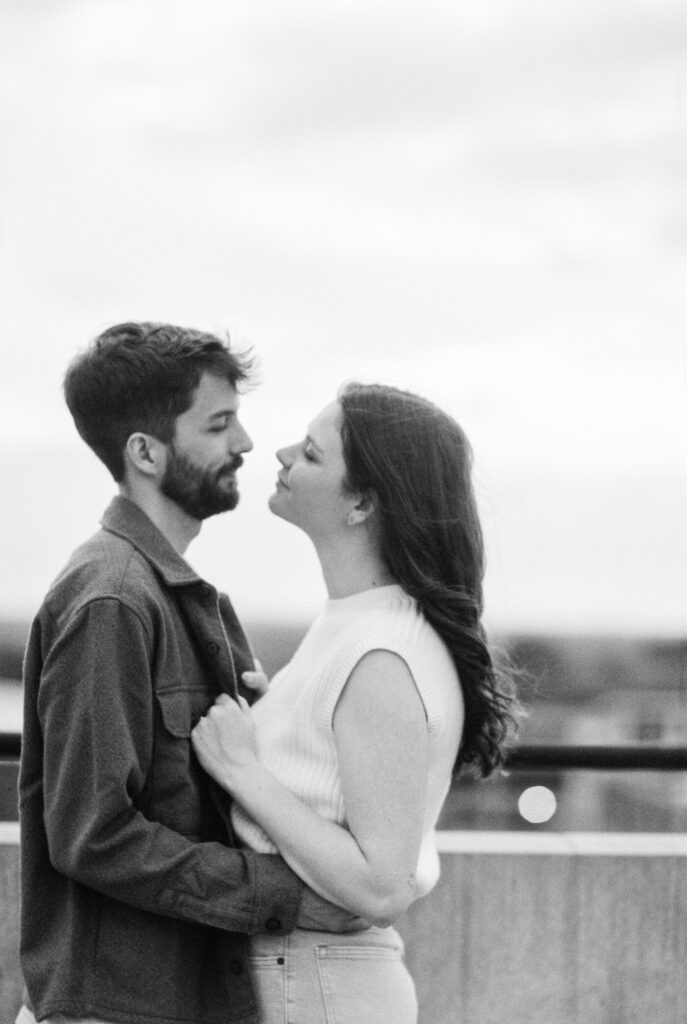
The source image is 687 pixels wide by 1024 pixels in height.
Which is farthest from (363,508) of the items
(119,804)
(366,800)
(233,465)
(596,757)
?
(596,757)

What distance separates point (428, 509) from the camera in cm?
205

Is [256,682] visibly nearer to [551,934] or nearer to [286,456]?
[286,456]

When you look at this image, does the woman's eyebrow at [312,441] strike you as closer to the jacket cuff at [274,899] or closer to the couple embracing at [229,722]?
the couple embracing at [229,722]

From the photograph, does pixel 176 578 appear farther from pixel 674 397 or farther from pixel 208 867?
pixel 674 397

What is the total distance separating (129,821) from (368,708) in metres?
0.35

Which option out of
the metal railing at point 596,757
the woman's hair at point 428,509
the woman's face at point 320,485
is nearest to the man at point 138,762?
the woman's face at point 320,485

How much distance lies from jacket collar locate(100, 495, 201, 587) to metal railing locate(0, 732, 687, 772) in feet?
3.90

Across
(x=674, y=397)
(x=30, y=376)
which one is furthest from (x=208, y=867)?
(x=674, y=397)

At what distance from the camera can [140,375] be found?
2.11 metres

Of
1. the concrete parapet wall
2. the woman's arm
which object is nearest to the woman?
the woman's arm

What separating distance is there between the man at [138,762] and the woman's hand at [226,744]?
0.09 feet

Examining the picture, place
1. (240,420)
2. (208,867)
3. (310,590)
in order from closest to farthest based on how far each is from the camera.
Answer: (208,867) → (240,420) → (310,590)

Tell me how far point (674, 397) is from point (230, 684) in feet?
8.48

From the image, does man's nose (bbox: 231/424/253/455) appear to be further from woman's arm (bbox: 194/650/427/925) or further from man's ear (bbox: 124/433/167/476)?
woman's arm (bbox: 194/650/427/925)
